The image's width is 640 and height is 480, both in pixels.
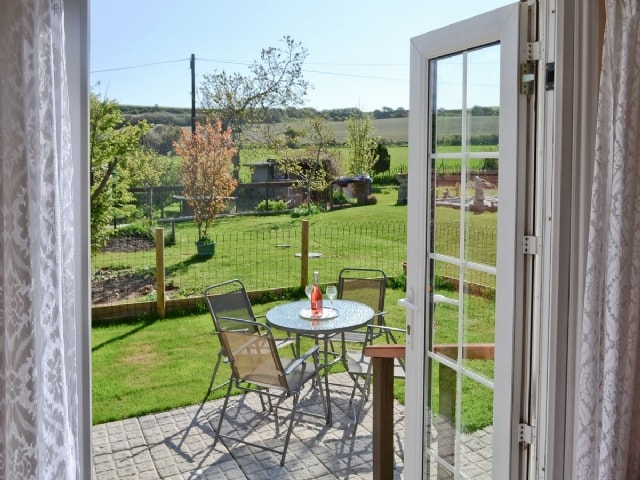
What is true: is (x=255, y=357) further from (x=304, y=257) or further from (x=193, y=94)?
(x=193, y=94)

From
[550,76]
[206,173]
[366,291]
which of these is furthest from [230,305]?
[550,76]

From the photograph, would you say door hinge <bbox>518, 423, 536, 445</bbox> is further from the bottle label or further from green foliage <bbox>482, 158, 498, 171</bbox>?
the bottle label

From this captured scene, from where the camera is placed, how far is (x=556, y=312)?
6.23 ft

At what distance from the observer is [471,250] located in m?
2.27

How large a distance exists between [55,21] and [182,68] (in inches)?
220

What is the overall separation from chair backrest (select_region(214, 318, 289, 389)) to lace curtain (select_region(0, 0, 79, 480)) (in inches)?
84.4

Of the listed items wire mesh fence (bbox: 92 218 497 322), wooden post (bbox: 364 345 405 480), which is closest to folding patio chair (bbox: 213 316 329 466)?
wooden post (bbox: 364 345 405 480)

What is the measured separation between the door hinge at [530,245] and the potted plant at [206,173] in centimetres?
526

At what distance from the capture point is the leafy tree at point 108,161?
611 cm

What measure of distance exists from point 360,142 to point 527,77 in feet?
18.3

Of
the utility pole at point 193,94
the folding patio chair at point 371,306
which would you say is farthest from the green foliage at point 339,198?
the folding patio chair at point 371,306

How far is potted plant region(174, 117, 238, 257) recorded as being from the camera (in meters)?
6.73

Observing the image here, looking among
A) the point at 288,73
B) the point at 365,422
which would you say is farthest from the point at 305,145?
the point at 365,422

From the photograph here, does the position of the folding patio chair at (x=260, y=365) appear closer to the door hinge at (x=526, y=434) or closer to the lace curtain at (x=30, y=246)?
the door hinge at (x=526, y=434)
